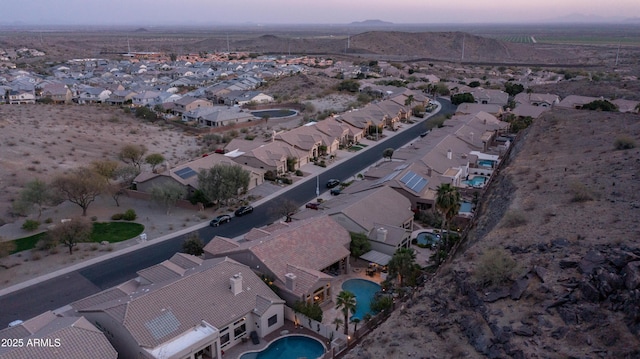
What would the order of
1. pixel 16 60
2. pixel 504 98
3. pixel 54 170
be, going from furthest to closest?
1. pixel 16 60
2. pixel 504 98
3. pixel 54 170

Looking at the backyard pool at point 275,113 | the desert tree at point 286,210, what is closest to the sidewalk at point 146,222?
the desert tree at point 286,210

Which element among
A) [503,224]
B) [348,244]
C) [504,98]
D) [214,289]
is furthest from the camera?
[504,98]

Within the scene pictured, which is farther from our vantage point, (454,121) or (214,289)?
(454,121)

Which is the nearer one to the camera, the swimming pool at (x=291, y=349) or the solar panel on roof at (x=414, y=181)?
the swimming pool at (x=291, y=349)

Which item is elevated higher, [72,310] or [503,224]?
[503,224]

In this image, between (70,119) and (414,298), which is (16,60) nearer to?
(70,119)

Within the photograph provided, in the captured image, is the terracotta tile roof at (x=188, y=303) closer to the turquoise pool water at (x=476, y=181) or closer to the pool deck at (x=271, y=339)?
the pool deck at (x=271, y=339)

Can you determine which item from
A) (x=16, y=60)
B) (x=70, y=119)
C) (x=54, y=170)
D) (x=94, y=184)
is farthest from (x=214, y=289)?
(x=16, y=60)
